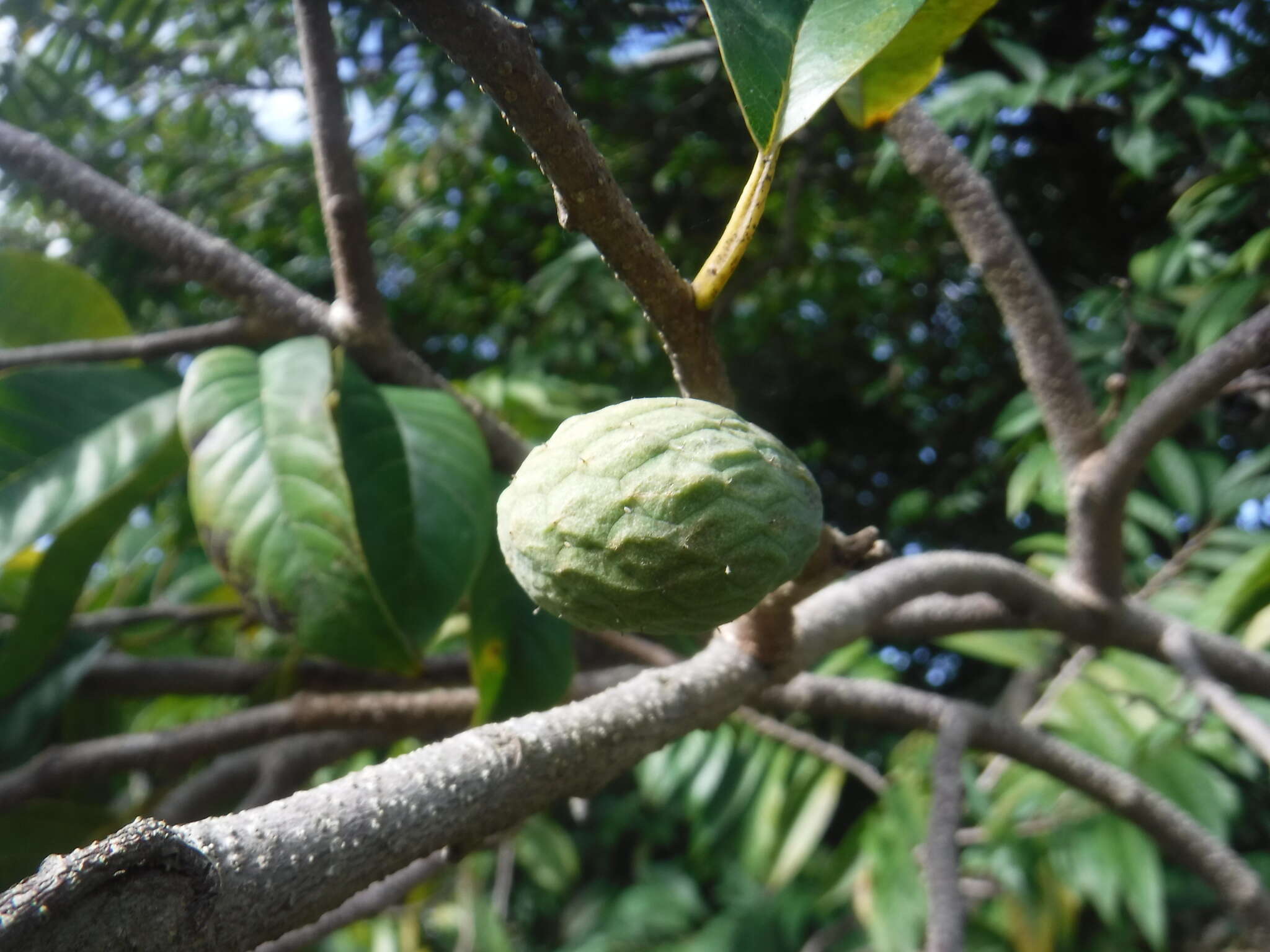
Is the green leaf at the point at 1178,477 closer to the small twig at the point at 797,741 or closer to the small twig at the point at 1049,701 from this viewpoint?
the small twig at the point at 1049,701

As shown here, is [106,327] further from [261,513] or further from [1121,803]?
[1121,803]

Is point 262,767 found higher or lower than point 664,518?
lower

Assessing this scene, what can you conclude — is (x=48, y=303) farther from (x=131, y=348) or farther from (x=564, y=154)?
(x=564, y=154)

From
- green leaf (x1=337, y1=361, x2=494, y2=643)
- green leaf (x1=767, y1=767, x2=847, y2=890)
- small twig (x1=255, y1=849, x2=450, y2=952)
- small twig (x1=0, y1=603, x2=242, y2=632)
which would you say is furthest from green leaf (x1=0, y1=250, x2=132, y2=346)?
green leaf (x1=767, y1=767, x2=847, y2=890)

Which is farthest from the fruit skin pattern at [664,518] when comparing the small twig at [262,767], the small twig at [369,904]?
the small twig at [262,767]

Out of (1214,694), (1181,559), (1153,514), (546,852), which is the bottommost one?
(546,852)

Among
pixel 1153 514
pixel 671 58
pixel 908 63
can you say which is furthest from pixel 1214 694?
pixel 671 58

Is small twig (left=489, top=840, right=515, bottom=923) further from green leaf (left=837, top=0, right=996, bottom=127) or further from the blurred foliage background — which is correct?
green leaf (left=837, top=0, right=996, bottom=127)
